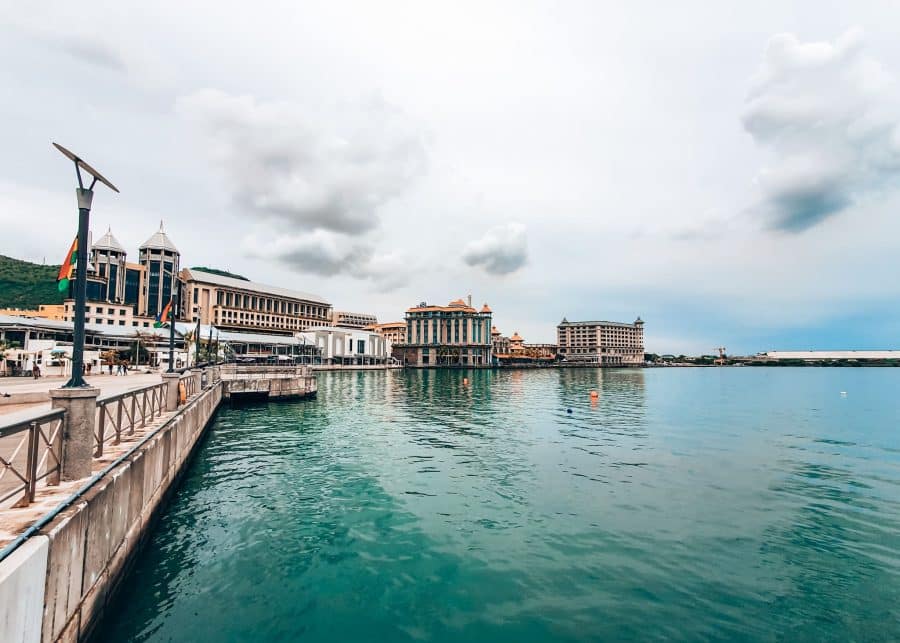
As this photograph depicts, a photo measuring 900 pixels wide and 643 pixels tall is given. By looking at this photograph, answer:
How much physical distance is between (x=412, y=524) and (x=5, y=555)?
1123 cm

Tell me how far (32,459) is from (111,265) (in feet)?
587

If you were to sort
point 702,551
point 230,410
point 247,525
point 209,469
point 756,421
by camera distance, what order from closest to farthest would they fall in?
point 702,551
point 247,525
point 209,469
point 756,421
point 230,410

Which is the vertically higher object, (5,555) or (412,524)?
(5,555)

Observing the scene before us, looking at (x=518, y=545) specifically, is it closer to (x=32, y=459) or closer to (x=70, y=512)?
(x=70, y=512)

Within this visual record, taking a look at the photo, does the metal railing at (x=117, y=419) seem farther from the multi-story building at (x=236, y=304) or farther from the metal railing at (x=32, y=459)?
the multi-story building at (x=236, y=304)

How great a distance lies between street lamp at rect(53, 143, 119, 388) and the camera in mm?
10102

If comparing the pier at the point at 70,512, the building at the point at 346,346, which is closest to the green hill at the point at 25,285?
the building at the point at 346,346

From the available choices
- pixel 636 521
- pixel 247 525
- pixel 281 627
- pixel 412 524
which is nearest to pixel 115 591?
pixel 281 627

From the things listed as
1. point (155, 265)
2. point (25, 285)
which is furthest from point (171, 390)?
point (25, 285)

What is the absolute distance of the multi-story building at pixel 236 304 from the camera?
6422 inches

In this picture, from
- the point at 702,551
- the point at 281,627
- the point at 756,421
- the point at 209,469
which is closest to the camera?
the point at 281,627

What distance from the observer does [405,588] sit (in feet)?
36.4

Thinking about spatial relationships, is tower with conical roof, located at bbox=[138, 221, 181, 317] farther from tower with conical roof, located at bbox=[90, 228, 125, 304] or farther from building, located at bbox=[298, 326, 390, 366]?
building, located at bbox=[298, 326, 390, 366]

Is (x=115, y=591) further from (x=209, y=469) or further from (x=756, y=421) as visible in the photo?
(x=756, y=421)
